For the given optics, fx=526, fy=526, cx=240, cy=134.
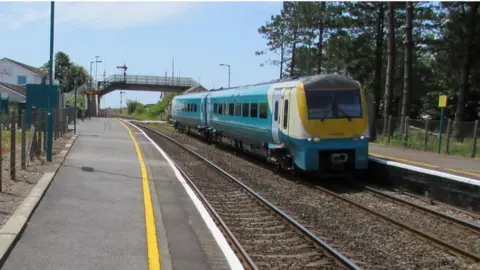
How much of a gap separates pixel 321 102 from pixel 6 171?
307 inches

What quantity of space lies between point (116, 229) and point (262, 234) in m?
2.33

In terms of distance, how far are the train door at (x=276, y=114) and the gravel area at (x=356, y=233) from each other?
1693mm

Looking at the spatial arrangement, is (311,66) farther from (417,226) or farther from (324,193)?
(417,226)

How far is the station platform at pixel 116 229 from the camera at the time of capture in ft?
19.0

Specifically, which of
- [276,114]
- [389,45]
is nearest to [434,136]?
[389,45]

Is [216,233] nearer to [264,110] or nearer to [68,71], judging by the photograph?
[264,110]

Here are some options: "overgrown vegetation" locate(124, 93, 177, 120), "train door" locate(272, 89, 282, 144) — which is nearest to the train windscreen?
"train door" locate(272, 89, 282, 144)

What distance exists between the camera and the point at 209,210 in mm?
9586

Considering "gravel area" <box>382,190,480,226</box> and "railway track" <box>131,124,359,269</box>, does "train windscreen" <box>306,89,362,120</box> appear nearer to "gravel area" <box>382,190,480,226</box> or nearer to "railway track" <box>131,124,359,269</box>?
"gravel area" <box>382,190,480,226</box>

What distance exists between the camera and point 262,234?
8281mm

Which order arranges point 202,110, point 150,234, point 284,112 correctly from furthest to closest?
point 202,110
point 284,112
point 150,234

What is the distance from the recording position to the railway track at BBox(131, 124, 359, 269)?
664 cm

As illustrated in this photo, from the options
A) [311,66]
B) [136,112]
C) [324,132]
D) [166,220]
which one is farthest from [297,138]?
[136,112]

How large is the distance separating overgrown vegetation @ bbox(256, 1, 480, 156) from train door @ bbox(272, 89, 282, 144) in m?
12.8
